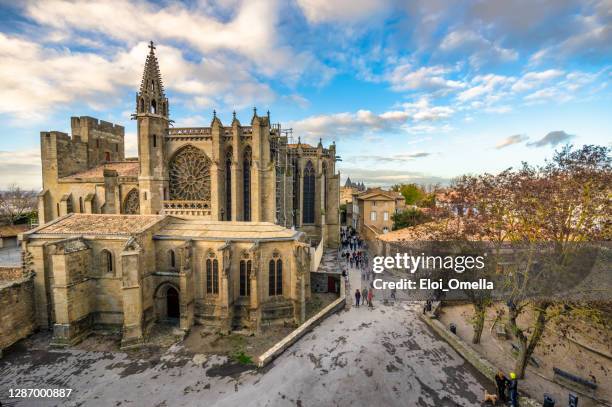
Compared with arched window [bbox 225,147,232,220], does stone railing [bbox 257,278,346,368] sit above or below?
below

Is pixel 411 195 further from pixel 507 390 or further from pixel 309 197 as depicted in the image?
pixel 507 390

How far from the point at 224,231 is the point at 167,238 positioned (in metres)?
3.39

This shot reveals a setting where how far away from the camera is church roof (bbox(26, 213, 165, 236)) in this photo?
1587cm

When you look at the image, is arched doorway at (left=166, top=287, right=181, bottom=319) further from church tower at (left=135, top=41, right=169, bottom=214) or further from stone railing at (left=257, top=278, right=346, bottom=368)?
church tower at (left=135, top=41, right=169, bottom=214)

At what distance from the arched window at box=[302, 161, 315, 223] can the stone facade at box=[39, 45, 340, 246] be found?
177 inches

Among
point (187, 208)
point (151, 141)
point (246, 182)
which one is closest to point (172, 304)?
point (187, 208)

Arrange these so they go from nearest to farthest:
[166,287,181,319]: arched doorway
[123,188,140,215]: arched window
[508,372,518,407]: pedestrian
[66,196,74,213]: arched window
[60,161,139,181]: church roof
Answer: [508,372,518,407]: pedestrian < [166,287,181,319]: arched doorway < [123,188,140,215]: arched window < [66,196,74,213]: arched window < [60,161,139,181]: church roof

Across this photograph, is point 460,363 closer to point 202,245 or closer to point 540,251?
point 540,251

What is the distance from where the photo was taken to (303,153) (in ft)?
106

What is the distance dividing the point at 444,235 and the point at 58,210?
3354cm

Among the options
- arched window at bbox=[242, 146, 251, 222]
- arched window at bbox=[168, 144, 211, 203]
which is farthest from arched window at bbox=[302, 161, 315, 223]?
arched window at bbox=[168, 144, 211, 203]

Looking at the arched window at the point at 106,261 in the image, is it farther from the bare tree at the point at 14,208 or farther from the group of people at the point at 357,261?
the bare tree at the point at 14,208

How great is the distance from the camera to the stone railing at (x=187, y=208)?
73.4 feet

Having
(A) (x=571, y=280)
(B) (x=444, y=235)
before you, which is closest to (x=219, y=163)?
(B) (x=444, y=235)
